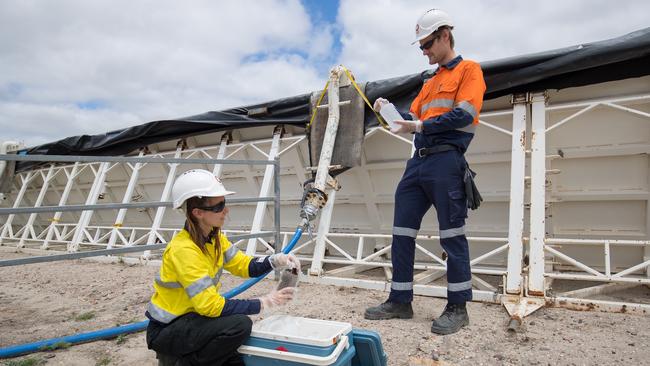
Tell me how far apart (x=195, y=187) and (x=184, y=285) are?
46cm

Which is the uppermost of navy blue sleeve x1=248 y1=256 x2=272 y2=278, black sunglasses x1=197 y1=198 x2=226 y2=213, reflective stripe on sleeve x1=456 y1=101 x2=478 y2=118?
reflective stripe on sleeve x1=456 y1=101 x2=478 y2=118

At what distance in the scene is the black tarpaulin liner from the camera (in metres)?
3.49

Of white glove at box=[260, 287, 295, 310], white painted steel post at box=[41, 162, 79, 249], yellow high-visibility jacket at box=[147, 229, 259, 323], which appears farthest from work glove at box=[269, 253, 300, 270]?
white painted steel post at box=[41, 162, 79, 249]

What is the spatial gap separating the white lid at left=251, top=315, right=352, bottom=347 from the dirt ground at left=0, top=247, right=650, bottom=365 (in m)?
0.82

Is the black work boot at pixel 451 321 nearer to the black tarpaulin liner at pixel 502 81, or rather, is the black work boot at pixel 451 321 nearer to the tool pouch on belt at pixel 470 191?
the tool pouch on belt at pixel 470 191

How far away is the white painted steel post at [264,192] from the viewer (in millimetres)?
4875

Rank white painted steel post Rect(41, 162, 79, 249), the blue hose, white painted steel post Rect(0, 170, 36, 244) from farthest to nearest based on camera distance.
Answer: white painted steel post Rect(0, 170, 36, 244), white painted steel post Rect(41, 162, 79, 249), the blue hose

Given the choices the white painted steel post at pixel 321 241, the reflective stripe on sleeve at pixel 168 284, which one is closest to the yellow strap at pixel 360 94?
the white painted steel post at pixel 321 241

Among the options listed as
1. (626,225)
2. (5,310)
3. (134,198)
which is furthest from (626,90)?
(134,198)

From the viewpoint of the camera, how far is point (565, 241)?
134 inches

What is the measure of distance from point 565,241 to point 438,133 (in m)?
1.53

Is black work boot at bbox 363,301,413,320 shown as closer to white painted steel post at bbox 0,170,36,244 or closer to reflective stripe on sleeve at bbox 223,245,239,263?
reflective stripe on sleeve at bbox 223,245,239,263

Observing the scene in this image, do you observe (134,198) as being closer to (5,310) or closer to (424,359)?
(5,310)

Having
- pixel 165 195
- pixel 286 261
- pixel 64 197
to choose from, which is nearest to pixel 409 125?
pixel 286 261
